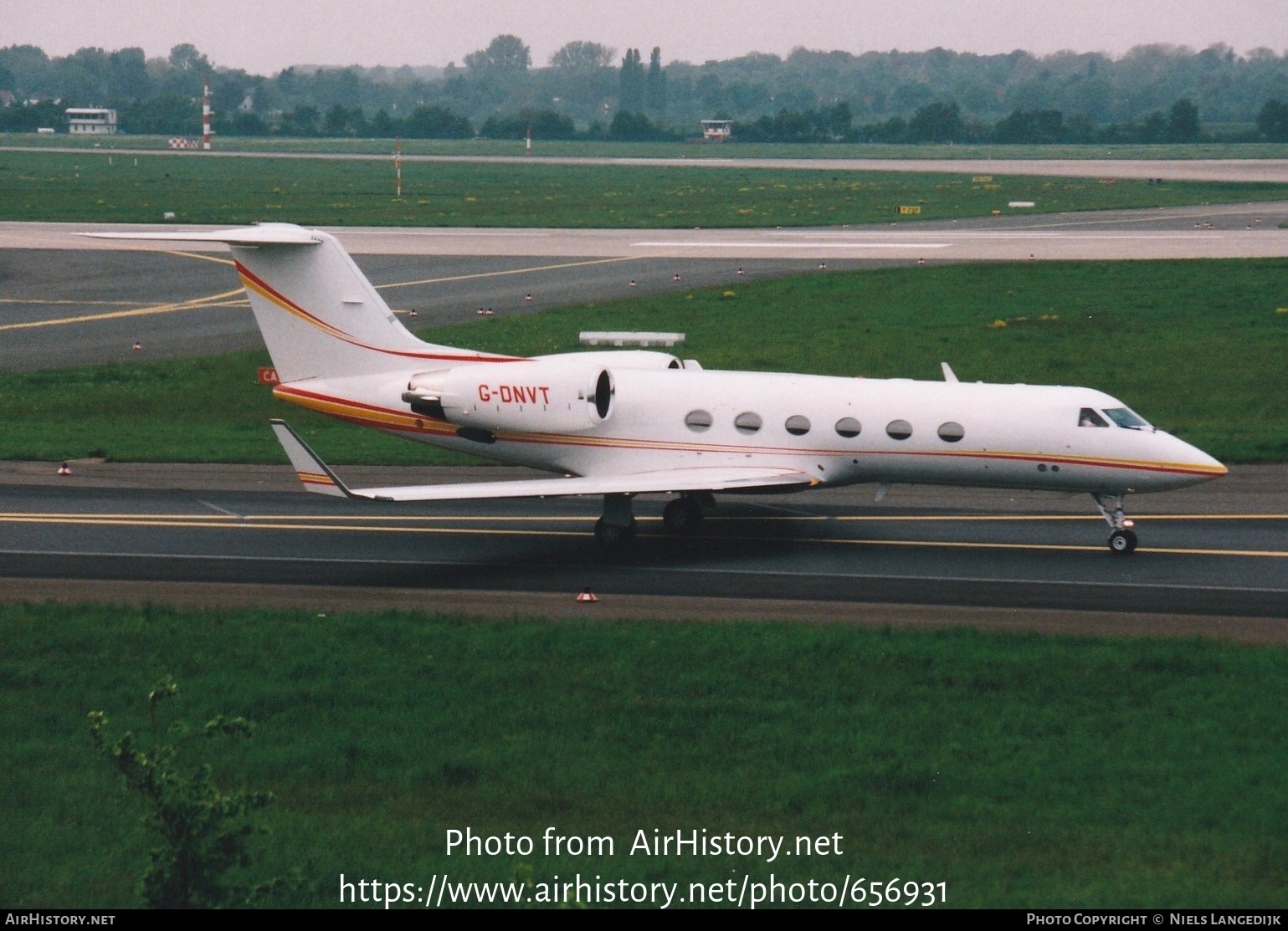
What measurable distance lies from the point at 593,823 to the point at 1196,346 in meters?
34.5

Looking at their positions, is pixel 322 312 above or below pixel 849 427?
above

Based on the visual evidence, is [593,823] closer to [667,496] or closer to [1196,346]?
[667,496]

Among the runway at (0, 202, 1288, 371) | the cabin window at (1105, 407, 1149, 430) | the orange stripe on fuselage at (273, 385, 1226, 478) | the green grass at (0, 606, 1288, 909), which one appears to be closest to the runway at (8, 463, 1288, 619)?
the orange stripe on fuselage at (273, 385, 1226, 478)

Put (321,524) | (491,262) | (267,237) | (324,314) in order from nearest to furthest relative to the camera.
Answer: (267,237), (324,314), (321,524), (491,262)

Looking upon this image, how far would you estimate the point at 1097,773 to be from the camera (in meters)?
16.2

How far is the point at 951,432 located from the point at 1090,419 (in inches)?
88.5

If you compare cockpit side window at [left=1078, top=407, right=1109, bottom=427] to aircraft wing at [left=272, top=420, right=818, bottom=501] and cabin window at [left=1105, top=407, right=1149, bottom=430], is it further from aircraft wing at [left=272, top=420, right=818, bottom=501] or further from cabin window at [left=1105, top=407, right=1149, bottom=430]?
aircraft wing at [left=272, top=420, right=818, bottom=501]

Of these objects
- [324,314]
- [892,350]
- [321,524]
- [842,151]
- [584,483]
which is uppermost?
[842,151]

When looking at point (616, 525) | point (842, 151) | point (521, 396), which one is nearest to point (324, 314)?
point (521, 396)

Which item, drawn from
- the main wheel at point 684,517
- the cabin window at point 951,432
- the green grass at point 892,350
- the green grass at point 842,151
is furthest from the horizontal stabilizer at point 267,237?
the green grass at point 842,151

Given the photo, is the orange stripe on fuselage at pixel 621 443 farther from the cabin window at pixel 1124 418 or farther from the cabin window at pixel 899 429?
the cabin window at pixel 1124 418

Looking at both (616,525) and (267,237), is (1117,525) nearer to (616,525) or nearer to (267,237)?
(616,525)

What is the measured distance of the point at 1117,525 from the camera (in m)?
26.3
